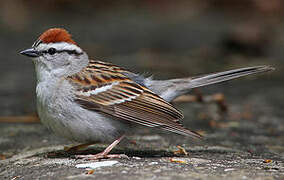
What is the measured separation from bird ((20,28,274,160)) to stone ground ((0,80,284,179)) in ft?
0.88

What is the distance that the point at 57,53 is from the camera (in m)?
4.79

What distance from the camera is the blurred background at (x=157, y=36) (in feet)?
28.3

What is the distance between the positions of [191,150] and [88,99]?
1177 mm

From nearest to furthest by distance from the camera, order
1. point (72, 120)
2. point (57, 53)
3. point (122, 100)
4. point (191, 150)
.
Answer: point (72, 120) < point (122, 100) < point (57, 53) < point (191, 150)

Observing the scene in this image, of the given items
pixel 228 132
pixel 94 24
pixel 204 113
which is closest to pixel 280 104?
pixel 204 113

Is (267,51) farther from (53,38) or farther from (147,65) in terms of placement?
(53,38)

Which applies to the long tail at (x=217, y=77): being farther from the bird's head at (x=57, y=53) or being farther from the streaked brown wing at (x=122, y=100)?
the bird's head at (x=57, y=53)

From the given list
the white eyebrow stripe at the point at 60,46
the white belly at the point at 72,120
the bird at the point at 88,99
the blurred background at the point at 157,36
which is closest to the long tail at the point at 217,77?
the bird at the point at 88,99

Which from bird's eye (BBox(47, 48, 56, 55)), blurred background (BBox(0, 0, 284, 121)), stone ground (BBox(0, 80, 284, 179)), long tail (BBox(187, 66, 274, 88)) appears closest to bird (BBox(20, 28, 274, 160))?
bird's eye (BBox(47, 48, 56, 55))

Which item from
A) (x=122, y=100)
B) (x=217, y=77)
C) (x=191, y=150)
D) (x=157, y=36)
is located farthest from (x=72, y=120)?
(x=157, y=36)

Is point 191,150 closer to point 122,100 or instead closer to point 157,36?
point 122,100

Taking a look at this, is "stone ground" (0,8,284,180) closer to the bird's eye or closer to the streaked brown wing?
the streaked brown wing

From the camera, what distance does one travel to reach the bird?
4.42 metres

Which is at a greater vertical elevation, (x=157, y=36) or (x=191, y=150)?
(x=157, y=36)
